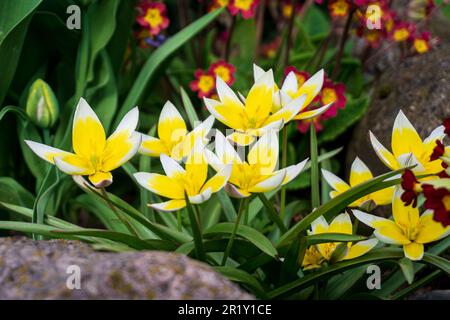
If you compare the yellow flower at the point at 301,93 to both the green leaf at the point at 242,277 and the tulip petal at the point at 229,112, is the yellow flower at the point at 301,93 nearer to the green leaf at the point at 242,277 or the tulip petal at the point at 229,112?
the tulip petal at the point at 229,112

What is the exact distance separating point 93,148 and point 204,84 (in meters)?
1.01

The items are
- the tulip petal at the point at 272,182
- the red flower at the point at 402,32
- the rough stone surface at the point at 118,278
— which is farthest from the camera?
the red flower at the point at 402,32

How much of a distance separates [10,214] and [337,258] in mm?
947

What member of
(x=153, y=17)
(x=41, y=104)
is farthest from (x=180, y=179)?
(x=153, y=17)

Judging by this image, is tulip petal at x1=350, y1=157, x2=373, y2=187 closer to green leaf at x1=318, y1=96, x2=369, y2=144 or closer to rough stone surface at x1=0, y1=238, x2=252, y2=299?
rough stone surface at x1=0, y1=238, x2=252, y2=299

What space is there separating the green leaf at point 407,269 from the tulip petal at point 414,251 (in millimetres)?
15

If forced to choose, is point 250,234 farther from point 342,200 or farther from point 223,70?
point 223,70

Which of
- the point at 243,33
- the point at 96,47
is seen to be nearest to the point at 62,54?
the point at 96,47

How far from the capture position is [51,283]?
1178mm

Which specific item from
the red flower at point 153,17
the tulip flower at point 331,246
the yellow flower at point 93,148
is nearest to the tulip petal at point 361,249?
the tulip flower at point 331,246

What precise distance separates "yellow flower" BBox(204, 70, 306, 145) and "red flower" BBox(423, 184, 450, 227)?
0.30 m

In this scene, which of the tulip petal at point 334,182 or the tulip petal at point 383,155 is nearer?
the tulip petal at point 383,155

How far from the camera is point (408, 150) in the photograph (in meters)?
1.45

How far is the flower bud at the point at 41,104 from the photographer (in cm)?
177
